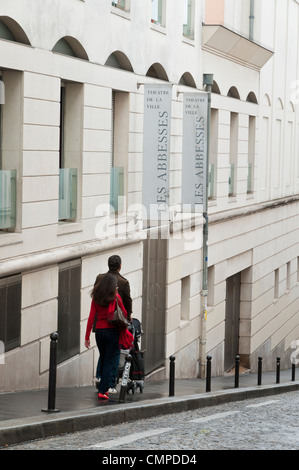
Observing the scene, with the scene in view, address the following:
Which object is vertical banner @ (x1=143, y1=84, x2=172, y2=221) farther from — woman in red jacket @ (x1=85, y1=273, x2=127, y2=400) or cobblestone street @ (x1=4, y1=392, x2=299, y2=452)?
woman in red jacket @ (x1=85, y1=273, x2=127, y2=400)

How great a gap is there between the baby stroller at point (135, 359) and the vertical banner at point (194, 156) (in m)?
8.11

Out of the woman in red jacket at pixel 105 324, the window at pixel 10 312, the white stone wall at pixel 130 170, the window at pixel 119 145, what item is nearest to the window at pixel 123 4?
the white stone wall at pixel 130 170

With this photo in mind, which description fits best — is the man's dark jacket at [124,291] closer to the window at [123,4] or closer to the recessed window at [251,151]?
the window at [123,4]

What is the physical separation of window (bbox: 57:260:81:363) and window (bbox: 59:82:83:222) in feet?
2.63

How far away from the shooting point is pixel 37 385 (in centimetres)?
1483

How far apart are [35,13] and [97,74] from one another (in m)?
2.85

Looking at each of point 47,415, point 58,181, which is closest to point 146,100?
point 58,181

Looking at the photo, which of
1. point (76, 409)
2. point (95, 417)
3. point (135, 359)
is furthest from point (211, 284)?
point (95, 417)

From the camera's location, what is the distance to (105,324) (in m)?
13.3

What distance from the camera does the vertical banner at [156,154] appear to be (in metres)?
19.7

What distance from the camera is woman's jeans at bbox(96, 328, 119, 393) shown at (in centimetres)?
1338

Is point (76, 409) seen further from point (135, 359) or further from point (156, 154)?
point (156, 154)

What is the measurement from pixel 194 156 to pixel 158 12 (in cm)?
336

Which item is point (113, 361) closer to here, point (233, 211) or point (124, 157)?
point (124, 157)
